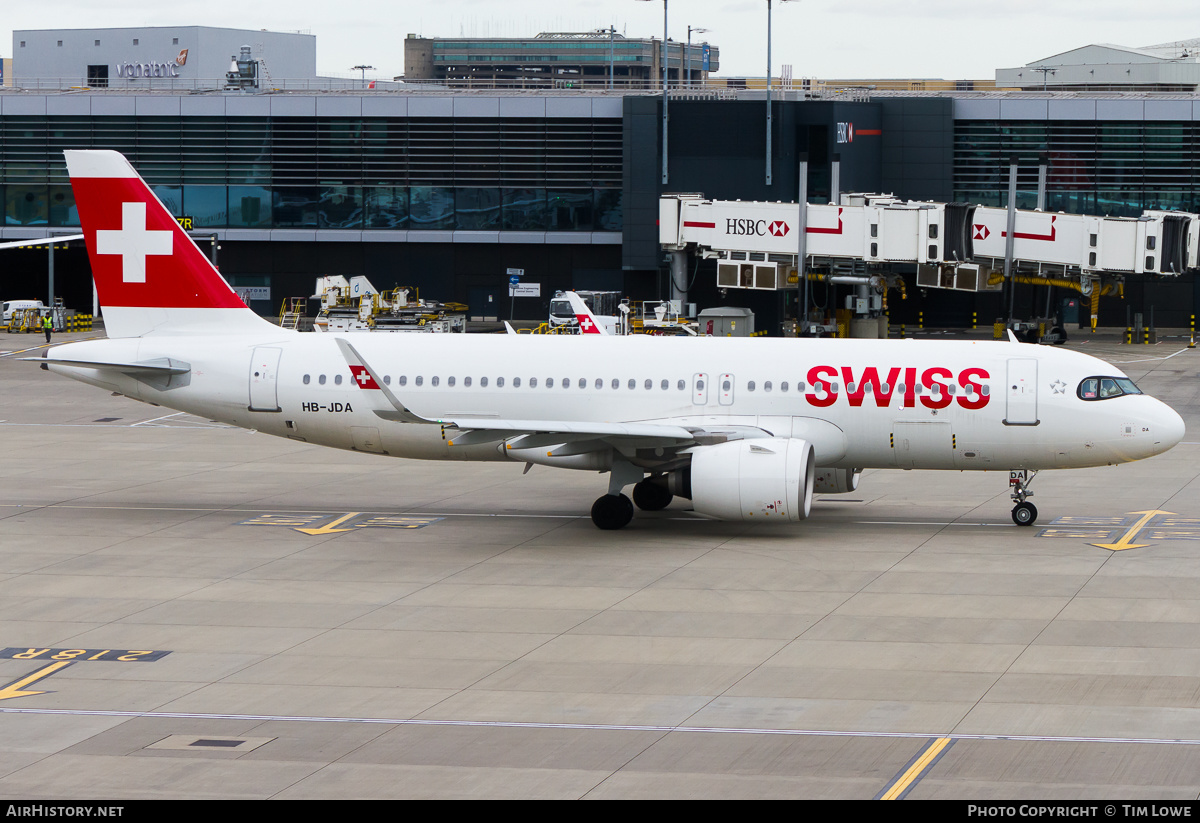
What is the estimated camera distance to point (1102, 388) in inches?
1141

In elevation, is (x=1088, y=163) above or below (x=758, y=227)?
above

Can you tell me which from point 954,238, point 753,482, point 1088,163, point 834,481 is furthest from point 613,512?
point 1088,163

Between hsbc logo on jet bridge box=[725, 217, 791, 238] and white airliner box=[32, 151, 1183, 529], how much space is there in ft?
130

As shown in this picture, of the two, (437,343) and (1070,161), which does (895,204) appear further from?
(437,343)

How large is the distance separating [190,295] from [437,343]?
18.6 feet

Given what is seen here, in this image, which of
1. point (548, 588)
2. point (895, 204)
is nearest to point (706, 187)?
point (895, 204)

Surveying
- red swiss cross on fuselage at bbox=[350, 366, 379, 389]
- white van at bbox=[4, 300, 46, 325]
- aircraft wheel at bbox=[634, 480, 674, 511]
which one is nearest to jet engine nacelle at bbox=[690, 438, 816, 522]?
aircraft wheel at bbox=[634, 480, 674, 511]

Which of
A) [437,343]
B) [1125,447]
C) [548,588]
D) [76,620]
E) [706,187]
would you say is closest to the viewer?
[76,620]

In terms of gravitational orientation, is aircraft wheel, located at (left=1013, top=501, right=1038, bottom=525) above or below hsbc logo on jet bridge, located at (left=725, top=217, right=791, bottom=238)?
below

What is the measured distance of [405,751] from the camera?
16.3 meters

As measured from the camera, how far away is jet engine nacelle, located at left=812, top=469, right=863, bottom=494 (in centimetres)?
3092

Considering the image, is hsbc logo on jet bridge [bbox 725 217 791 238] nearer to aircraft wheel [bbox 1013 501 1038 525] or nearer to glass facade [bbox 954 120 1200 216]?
glass facade [bbox 954 120 1200 216]

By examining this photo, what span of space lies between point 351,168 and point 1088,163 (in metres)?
42.8

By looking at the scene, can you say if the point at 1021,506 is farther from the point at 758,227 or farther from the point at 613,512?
the point at 758,227
